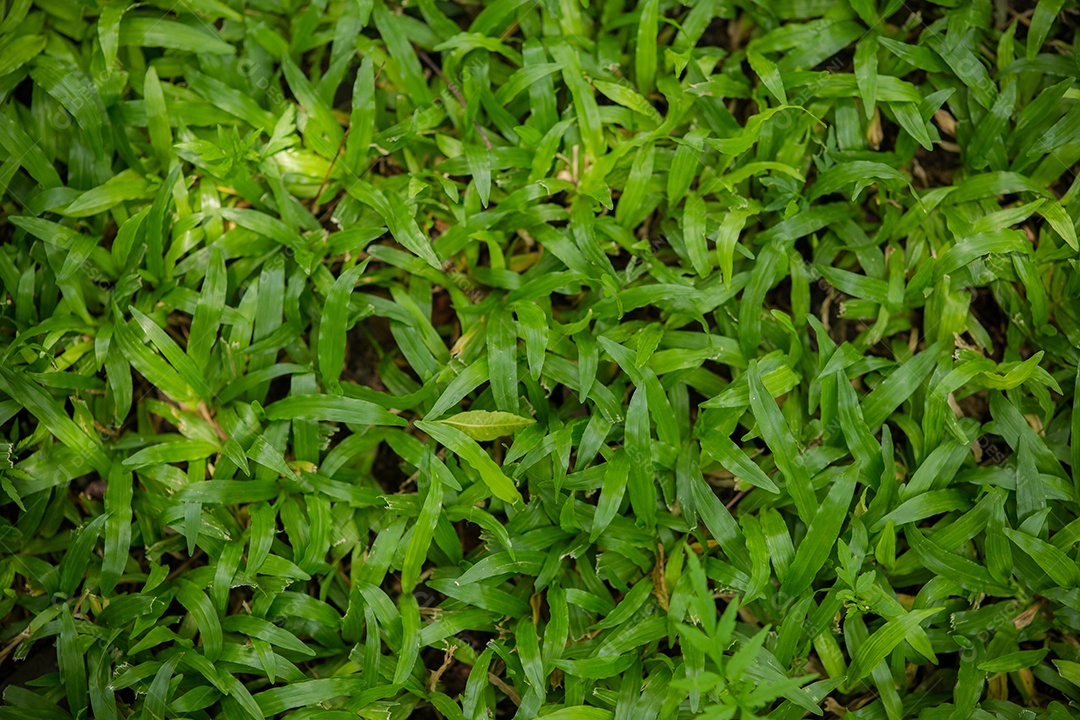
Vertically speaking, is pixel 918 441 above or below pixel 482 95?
below

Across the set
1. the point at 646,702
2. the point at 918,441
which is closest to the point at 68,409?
the point at 646,702

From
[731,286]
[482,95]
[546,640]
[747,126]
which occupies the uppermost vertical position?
[482,95]

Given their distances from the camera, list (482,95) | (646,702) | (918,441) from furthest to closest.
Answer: (482,95), (918,441), (646,702)

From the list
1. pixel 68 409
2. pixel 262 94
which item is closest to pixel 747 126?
pixel 262 94

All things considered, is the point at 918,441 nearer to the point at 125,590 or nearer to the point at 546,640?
the point at 546,640

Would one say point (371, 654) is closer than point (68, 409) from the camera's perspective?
Yes

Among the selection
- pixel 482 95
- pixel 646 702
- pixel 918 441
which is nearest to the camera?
pixel 646 702
